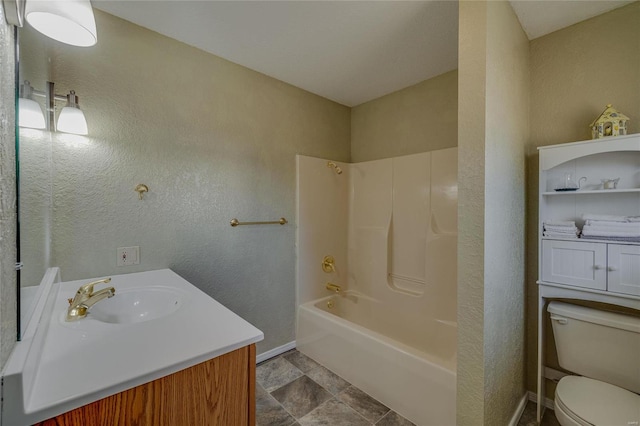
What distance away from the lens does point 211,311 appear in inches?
43.2

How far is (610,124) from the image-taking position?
1.42 meters

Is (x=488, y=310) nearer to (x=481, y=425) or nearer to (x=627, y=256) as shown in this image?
(x=481, y=425)

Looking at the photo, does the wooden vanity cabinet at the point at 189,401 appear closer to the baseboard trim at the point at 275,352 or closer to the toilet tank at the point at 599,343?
the baseboard trim at the point at 275,352

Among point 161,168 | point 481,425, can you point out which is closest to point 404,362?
point 481,425

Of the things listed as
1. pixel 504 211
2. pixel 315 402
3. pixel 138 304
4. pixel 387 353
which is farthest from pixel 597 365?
pixel 138 304

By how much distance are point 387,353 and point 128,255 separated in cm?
174

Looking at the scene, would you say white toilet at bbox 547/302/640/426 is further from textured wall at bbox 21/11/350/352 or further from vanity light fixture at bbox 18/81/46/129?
vanity light fixture at bbox 18/81/46/129

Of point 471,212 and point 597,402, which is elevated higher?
point 471,212

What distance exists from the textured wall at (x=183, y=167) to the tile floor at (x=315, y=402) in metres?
0.35

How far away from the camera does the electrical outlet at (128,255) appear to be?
5.29 ft

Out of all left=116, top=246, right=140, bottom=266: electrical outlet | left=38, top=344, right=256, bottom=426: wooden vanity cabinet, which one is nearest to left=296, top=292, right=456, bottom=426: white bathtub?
left=38, top=344, right=256, bottom=426: wooden vanity cabinet

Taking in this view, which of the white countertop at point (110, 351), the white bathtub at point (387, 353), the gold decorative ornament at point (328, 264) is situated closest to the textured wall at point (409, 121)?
the gold decorative ornament at point (328, 264)

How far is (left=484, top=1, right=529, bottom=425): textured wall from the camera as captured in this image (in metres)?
1.26

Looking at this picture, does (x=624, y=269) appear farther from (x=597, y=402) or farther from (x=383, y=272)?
(x=383, y=272)
